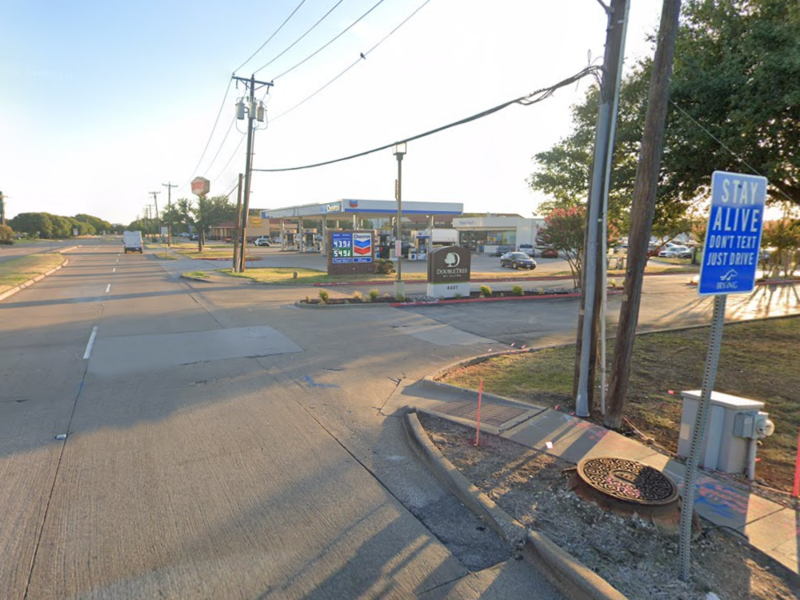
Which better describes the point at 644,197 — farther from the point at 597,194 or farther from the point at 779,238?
the point at 779,238

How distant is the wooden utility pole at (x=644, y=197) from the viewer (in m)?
5.09

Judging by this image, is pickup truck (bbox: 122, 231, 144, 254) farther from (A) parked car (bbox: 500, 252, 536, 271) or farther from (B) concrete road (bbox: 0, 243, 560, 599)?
(B) concrete road (bbox: 0, 243, 560, 599)

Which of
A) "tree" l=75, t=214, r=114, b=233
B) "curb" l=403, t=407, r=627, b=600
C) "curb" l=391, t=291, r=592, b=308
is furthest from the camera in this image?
"tree" l=75, t=214, r=114, b=233

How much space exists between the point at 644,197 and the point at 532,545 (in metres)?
4.01

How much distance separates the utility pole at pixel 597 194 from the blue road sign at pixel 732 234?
8.79ft

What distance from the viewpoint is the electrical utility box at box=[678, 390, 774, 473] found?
436 centimetres

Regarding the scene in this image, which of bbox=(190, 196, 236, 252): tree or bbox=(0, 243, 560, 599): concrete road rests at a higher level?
bbox=(190, 196, 236, 252): tree

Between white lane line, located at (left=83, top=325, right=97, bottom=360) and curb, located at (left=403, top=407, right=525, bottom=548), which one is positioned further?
white lane line, located at (left=83, top=325, right=97, bottom=360)

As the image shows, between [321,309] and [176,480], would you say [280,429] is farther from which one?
[321,309]

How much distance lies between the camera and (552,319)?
14172 mm

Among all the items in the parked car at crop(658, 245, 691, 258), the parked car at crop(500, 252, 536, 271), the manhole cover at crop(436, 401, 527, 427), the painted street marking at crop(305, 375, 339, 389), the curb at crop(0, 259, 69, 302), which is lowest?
the curb at crop(0, 259, 69, 302)

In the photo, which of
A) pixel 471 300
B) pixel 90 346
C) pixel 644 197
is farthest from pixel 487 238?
pixel 644 197

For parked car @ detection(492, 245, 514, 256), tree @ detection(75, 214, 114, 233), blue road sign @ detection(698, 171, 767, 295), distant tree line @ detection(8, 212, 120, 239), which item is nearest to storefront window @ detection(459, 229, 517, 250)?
parked car @ detection(492, 245, 514, 256)

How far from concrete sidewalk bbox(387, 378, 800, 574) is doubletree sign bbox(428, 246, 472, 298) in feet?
33.9
